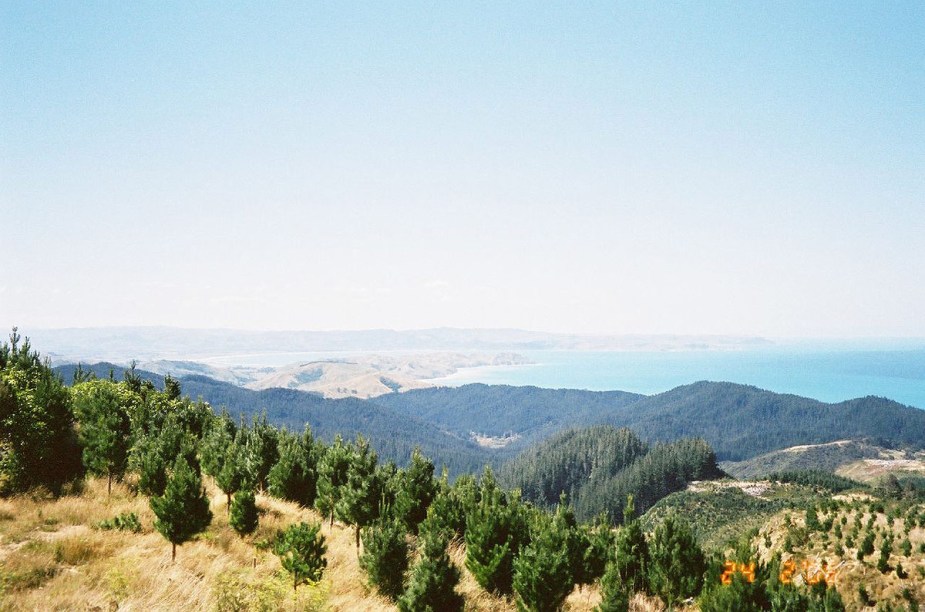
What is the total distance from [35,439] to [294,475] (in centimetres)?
1337

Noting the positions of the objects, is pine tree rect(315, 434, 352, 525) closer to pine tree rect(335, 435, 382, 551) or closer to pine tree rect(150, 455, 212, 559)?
pine tree rect(335, 435, 382, 551)

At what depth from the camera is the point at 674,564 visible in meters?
19.1

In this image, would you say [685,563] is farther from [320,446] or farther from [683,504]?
[683,504]

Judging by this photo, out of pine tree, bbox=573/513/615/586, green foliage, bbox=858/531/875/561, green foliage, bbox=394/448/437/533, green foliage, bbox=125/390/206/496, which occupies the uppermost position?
green foliage, bbox=125/390/206/496

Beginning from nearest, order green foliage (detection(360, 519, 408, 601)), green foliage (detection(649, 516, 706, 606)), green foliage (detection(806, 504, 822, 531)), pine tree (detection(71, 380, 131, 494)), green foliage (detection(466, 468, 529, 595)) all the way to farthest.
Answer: green foliage (detection(360, 519, 408, 601))
green foliage (detection(466, 468, 529, 595))
green foliage (detection(649, 516, 706, 606))
pine tree (detection(71, 380, 131, 494))
green foliage (detection(806, 504, 822, 531))

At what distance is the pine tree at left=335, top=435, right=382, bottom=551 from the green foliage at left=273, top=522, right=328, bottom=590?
5.16 m

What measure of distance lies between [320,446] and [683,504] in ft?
337

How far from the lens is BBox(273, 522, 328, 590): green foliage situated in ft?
53.5

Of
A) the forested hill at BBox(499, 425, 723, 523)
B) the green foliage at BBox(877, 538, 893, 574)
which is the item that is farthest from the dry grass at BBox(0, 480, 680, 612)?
the forested hill at BBox(499, 425, 723, 523)

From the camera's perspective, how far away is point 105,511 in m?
22.2

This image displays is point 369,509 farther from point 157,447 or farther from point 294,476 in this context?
point 157,447

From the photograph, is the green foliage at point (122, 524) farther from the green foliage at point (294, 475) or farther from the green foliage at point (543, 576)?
the green foliage at point (543, 576)

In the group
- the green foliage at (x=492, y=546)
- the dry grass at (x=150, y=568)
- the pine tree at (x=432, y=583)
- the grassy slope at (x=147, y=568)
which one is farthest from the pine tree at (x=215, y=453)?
the pine tree at (x=432, y=583)

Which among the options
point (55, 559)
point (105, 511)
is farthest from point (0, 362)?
point (55, 559)
